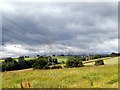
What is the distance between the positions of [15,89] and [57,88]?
2668mm

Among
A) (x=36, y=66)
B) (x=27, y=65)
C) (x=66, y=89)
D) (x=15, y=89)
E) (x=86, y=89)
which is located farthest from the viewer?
(x=27, y=65)

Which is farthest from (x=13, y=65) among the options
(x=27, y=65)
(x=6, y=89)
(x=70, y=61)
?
(x=6, y=89)

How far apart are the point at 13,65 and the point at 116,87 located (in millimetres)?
62060

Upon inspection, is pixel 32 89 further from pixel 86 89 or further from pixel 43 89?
pixel 86 89

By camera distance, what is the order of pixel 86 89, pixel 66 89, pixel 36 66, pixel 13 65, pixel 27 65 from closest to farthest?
pixel 86 89
pixel 66 89
pixel 36 66
pixel 13 65
pixel 27 65

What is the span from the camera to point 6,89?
667 inches

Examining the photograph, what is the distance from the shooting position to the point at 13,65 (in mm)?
74750

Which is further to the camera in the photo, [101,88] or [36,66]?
[36,66]

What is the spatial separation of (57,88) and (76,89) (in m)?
1.52

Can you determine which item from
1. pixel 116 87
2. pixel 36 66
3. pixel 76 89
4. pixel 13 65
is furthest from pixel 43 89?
pixel 13 65

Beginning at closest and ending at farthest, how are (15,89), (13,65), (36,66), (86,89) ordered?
(86,89)
(15,89)
(36,66)
(13,65)

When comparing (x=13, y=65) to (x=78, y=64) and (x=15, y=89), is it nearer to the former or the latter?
(x=78, y=64)

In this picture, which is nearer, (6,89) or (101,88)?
(101,88)

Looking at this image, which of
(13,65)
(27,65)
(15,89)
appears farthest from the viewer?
(27,65)
